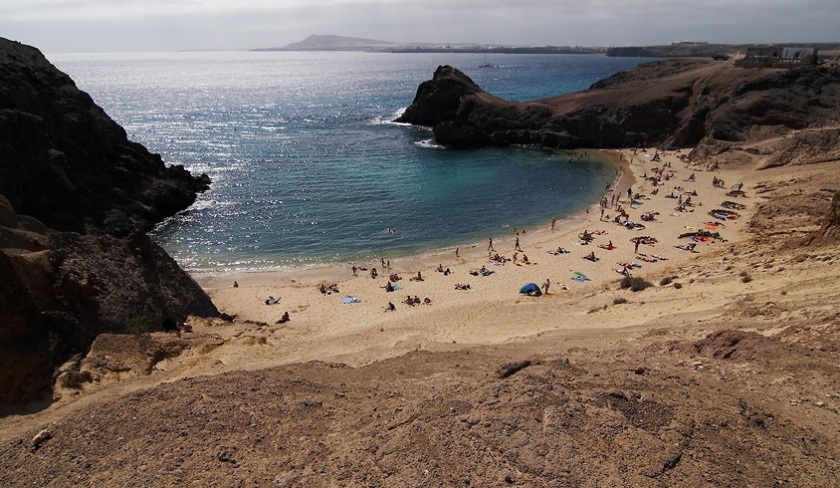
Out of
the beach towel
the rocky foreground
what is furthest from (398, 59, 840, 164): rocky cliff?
the rocky foreground

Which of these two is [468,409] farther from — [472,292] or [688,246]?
[688,246]

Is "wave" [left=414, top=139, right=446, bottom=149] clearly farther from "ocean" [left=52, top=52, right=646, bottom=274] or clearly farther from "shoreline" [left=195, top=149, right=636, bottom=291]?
"shoreline" [left=195, top=149, right=636, bottom=291]

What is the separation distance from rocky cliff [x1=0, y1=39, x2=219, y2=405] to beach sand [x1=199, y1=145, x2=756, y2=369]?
3.88 meters

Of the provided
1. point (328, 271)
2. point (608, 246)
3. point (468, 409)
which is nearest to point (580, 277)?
point (608, 246)

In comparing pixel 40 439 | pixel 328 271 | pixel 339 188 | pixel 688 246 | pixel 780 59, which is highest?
pixel 780 59

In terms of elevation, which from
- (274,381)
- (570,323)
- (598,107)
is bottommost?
(570,323)

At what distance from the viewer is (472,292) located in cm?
2605

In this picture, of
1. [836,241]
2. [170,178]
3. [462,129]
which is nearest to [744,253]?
[836,241]

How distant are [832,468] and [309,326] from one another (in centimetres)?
1759

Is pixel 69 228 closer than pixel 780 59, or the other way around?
pixel 69 228

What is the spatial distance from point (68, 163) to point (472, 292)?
2840cm

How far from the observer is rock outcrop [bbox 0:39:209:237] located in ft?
100

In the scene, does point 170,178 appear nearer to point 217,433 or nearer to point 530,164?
point 530,164

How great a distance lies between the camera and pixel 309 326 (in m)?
21.6
